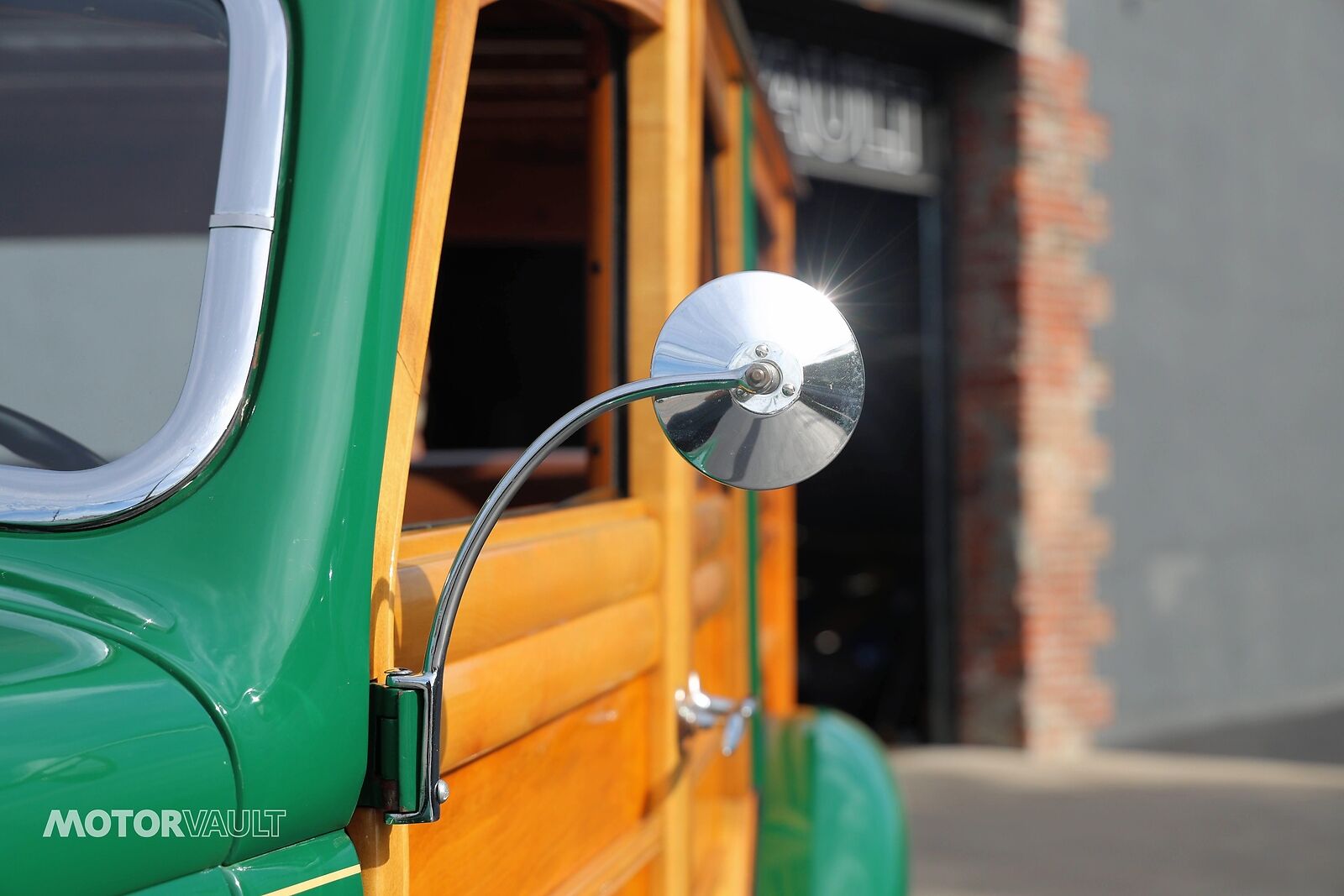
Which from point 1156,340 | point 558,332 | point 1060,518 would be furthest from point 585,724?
point 1156,340

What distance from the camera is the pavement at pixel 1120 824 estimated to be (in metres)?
4.91

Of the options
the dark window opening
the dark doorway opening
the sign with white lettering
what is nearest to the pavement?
the dark doorway opening

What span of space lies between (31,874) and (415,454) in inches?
81.7

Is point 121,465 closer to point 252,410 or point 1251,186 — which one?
point 252,410

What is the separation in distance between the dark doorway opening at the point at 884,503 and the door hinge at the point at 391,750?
5723 mm

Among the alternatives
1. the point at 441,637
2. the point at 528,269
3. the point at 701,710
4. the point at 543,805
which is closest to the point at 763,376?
the point at 441,637

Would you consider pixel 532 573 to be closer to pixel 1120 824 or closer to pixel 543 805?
pixel 543 805

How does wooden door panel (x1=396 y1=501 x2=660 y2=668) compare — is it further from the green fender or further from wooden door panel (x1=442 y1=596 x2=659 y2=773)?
the green fender

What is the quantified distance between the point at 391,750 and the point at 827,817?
1735 mm

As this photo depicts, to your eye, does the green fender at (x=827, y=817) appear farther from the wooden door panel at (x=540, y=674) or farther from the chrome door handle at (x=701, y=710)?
the wooden door panel at (x=540, y=674)

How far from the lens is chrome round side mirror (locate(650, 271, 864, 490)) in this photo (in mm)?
986

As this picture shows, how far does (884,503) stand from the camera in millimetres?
7562

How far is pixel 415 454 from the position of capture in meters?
2.76

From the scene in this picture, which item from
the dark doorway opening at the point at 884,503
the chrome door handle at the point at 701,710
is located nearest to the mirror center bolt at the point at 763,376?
the chrome door handle at the point at 701,710
